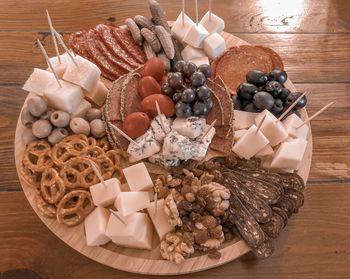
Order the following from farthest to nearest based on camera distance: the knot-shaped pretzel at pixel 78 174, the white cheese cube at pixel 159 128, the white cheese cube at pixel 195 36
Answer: the white cheese cube at pixel 195 36
the white cheese cube at pixel 159 128
the knot-shaped pretzel at pixel 78 174

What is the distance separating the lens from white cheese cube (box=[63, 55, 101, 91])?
1630mm

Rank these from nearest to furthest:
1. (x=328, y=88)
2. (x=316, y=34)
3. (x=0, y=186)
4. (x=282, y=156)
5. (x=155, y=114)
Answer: (x=282, y=156) → (x=155, y=114) → (x=0, y=186) → (x=328, y=88) → (x=316, y=34)

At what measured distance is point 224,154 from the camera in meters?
1.64

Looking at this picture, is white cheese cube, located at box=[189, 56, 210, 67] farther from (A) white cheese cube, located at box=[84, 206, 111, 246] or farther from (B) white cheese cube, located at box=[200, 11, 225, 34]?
(A) white cheese cube, located at box=[84, 206, 111, 246]

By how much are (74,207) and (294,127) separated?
0.91 meters

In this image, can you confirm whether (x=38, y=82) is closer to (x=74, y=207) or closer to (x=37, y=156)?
(x=37, y=156)

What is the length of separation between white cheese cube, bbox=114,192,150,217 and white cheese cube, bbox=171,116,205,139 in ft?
0.92

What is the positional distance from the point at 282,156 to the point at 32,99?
99 centimetres

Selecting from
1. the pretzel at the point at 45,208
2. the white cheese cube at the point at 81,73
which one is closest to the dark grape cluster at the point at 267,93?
the white cheese cube at the point at 81,73

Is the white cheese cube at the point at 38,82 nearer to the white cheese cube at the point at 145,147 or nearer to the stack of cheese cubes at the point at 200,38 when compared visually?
the white cheese cube at the point at 145,147

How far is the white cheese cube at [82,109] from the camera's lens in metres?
1.65

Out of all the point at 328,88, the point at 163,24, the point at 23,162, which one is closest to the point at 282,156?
the point at 328,88

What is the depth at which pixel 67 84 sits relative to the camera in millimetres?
1636

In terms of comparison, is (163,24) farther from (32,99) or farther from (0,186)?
(0,186)
